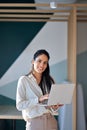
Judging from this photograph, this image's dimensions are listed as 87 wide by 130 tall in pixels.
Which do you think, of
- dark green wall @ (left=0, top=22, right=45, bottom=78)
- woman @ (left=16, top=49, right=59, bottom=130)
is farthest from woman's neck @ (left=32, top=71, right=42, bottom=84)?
dark green wall @ (left=0, top=22, right=45, bottom=78)

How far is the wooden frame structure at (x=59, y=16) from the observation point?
2.47 meters

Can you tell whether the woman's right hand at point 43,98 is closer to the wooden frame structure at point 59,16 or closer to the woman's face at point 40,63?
the woman's face at point 40,63

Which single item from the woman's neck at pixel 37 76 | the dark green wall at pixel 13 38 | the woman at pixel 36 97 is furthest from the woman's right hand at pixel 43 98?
the dark green wall at pixel 13 38

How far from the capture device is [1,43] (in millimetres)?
3365

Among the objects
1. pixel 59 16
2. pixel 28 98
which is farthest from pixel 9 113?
pixel 59 16

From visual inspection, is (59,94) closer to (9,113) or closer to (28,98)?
(28,98)

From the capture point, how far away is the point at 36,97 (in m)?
1.97

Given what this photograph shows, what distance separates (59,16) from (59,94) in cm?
143

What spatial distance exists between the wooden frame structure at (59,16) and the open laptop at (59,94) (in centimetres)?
47

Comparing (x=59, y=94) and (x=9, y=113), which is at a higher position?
(x=59, y=94)

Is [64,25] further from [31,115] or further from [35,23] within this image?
[31,115]

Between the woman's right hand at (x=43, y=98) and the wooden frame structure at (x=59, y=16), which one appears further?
the wooden frame structure at (x=59, y=16)

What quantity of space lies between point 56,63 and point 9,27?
2.65 feet

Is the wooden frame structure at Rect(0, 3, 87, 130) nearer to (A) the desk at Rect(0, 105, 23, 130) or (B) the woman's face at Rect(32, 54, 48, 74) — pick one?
(B) the woman's face at Rect(32, 54, 48, 74)
